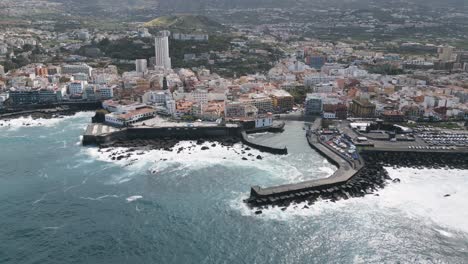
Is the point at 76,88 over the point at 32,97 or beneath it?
over

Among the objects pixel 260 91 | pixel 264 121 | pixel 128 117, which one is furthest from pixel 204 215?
pixel 260 91

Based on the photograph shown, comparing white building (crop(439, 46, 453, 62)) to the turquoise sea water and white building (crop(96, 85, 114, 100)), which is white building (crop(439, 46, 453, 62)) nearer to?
the turquoise sea water

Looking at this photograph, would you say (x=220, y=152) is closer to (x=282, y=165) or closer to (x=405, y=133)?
(x=282, y=165)

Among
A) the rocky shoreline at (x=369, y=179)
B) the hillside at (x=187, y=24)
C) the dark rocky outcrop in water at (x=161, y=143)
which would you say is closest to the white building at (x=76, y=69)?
the dark rocky outcrop in water at (x=161, y=143)

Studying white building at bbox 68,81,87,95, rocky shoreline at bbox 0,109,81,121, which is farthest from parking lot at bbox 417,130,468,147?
white building at bbox 68,81,87,95

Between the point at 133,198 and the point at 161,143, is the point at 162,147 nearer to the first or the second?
the point at 161,143
